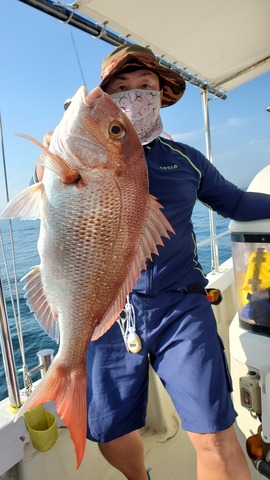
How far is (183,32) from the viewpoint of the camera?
2506 mm

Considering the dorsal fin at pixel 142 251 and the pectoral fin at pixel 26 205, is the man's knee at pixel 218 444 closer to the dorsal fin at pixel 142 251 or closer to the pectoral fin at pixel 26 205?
the dorsal fin at pixel 142 251

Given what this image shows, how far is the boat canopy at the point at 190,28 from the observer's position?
2078 mm

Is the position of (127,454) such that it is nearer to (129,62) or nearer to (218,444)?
(218,444)

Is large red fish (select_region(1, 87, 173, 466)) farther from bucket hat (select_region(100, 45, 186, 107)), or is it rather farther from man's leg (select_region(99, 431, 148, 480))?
man's leg (select_region(99, 431, 148, 480))

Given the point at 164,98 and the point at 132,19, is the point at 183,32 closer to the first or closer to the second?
the point at 132,19

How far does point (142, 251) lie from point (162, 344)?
64 cm

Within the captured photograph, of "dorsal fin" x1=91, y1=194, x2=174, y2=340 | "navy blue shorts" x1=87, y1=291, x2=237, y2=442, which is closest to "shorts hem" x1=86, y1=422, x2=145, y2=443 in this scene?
"navy blue shorts" x1=87, y1=291, x2=237, y2=442

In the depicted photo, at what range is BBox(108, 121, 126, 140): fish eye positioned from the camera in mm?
1226

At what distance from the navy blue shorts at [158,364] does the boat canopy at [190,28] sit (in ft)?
5.52

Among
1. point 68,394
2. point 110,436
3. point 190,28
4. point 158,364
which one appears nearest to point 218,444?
point 158,364

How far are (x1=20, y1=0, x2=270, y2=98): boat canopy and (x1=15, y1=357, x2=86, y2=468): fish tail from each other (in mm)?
1847

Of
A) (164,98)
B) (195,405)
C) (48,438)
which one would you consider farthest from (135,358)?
(164,98)

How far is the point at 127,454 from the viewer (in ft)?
5.98

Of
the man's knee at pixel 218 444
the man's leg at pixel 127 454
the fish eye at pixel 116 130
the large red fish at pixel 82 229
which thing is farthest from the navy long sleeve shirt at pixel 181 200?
the man's leg at pixel 127 454
